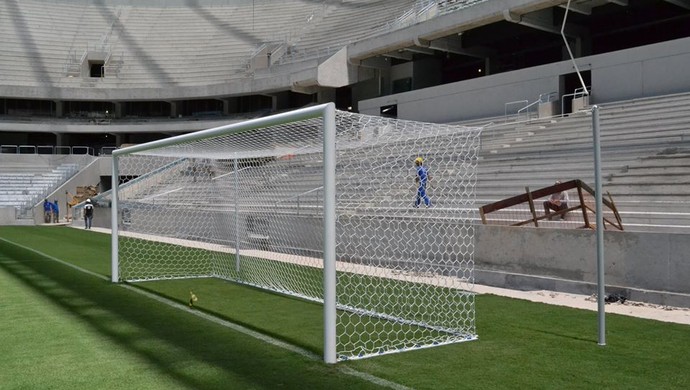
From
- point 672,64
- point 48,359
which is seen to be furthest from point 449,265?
point 672,64

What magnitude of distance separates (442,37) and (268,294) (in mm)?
20368

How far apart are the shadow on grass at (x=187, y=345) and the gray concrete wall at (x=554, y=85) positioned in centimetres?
1511

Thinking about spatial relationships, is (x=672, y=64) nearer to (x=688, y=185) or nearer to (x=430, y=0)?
(x=688, y=185)

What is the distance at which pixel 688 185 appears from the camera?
34.4 feet

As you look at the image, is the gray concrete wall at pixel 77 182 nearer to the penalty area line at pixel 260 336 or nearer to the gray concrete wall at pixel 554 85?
the gray concrete wall at pixel 554 85

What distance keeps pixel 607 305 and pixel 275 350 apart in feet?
14.8

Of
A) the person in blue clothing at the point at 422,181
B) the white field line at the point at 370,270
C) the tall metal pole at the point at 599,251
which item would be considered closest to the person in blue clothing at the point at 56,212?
the white field line at the point at 370,270

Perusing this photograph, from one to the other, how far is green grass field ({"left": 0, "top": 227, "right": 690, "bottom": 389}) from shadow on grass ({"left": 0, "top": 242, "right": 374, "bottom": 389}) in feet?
0.04

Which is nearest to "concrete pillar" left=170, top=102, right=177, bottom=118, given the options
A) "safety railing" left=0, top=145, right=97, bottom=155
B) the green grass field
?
"safety railing" left=0, top=145, right=97, bottom=155

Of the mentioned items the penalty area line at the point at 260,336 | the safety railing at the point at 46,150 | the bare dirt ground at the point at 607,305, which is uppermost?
the safety railing at the point at 46,150

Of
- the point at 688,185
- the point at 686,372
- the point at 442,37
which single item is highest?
the point at 442,37

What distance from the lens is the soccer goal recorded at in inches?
245

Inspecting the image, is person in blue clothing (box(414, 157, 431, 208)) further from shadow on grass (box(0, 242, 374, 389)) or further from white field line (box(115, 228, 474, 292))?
shadow on grass (box(0, 242, 374, 389))

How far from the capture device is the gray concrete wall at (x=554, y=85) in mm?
17219
